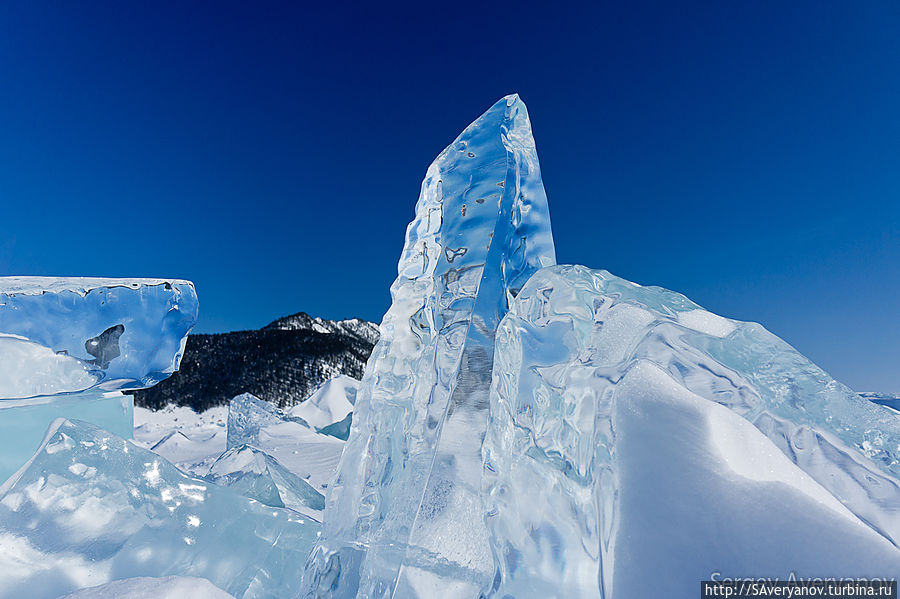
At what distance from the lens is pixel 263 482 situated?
7.62ft

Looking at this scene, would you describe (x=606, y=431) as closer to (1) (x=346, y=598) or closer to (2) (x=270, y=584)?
(1) (x=346, y=598)

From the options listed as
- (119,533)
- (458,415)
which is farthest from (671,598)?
(119,533)

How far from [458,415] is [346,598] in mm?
570

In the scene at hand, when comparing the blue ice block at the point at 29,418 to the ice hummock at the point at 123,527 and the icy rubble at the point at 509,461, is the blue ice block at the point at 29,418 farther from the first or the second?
the ice hummock at the point at 123,527

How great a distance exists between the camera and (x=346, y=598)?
53.9 inches

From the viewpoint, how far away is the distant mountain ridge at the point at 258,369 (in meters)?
12.3

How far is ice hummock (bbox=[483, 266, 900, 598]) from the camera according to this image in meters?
0.93

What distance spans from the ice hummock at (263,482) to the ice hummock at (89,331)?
1.90 ft

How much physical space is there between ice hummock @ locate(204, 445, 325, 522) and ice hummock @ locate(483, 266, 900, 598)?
1.35 meters

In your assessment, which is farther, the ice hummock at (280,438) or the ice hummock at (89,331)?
the ice hummock at (280,438)

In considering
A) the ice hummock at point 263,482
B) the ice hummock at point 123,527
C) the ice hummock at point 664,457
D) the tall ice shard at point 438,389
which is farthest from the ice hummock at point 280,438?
the ice hummock at point 664,457

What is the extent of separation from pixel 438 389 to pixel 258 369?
1233 cm

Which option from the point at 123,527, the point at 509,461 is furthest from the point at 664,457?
the point at 123,527

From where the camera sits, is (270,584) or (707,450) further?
(270,584)
